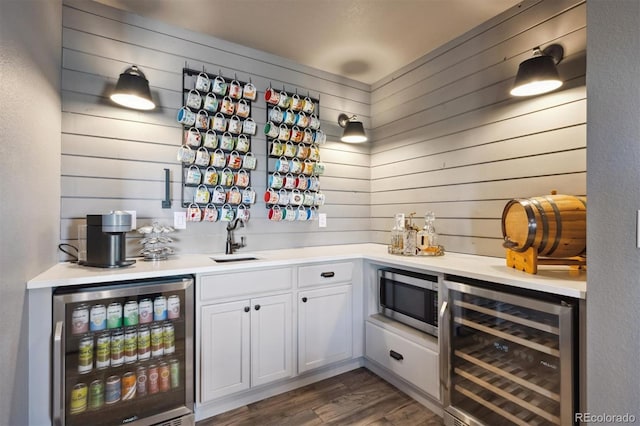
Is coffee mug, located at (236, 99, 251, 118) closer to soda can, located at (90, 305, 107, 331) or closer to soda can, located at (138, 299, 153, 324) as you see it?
soda can, located at (138, 299, 153, 324)

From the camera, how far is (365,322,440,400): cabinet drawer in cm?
193

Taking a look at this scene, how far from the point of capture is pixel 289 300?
7.04 ft

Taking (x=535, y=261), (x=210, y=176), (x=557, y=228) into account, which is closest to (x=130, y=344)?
(x=210, y=176)

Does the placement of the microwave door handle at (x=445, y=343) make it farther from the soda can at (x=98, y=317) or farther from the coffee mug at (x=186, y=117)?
the coffee mug at (x=186, y=117)

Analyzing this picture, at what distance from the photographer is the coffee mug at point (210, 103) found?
2365mm

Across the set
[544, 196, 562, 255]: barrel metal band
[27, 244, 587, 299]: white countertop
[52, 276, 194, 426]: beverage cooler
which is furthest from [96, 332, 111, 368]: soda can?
[544, 196, 562, 255]: barrel metal band

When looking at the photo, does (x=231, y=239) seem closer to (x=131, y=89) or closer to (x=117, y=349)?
(x=117, y=349)

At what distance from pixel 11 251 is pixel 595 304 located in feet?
7.42

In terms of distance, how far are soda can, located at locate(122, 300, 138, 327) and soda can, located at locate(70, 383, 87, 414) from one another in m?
0.35

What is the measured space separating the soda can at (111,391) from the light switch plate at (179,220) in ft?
3.32

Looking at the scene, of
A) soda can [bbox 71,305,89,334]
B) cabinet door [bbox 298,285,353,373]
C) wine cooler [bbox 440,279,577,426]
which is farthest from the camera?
cabinet door [bbox 298,285,353,373]

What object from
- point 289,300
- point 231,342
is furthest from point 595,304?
point 231,342

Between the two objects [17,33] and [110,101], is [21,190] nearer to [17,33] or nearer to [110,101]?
[17,33]

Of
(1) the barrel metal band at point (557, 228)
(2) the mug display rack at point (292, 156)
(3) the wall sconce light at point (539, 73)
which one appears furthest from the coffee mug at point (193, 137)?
(1) the barrel metal band at point (557, 228)
